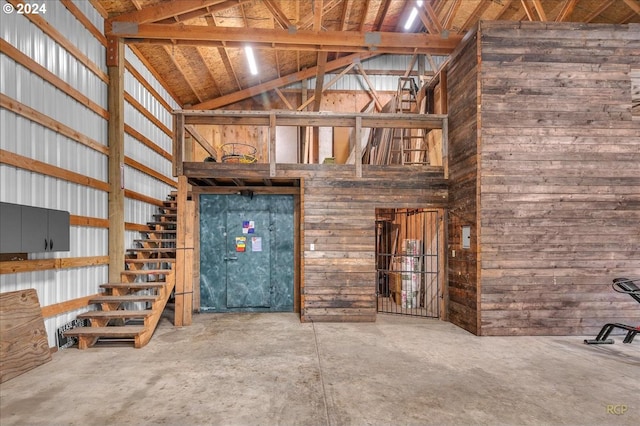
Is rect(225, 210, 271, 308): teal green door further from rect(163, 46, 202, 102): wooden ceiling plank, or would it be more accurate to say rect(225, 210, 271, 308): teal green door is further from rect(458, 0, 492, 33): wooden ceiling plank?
rect(458, 0, 492, 33): wooden ceiling plank

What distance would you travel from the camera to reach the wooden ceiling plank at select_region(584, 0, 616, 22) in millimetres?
7891

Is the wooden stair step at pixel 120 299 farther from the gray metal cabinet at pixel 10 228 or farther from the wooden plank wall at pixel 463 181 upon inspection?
the wooden plank wall at pixel 463 181

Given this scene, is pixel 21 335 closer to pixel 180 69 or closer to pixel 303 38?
pixel 303 38

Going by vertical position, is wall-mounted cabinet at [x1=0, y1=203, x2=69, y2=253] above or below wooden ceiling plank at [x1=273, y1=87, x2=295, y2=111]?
below

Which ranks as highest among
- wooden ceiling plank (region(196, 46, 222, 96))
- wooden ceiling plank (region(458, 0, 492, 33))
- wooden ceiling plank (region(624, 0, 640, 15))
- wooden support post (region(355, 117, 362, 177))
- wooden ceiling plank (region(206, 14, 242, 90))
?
wooden ceiling plank (region(458, 0, 492, 33))

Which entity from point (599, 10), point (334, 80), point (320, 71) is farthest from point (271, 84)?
point (599, 10)

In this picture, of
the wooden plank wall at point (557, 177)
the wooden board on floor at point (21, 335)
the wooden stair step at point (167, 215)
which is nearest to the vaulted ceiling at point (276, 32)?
the wooden plank wall at point (557, 177)

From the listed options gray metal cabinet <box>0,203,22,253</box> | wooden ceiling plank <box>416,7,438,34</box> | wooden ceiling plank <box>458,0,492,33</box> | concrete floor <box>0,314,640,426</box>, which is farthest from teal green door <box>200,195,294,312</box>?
wooden ceiling plank <box>458,0,492,33</box>

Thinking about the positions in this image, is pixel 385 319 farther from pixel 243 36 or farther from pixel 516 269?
pixel 243 36

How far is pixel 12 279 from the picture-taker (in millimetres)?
4055

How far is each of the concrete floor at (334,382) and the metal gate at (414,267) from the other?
1.89 meters

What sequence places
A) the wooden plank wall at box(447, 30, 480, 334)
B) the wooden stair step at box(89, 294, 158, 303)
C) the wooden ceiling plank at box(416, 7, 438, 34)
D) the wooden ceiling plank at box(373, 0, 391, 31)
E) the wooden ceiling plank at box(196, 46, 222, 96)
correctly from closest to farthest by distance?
1. the wooden stair step at box(89, 294, 158, 303)
2. the wooden plank wall at box(447, 30, 480, 334)
3. the wooden ceiling plank at box(416, 7, 438, 34)
4. the wooden ceiling plank at box(196, 46, 222, 96)
5. the wooden ceiling plank at box(373, 0, 391, 31)

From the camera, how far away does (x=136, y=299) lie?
209 inches

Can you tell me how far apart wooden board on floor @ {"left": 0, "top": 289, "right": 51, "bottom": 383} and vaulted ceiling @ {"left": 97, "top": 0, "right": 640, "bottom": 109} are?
4780 mm
